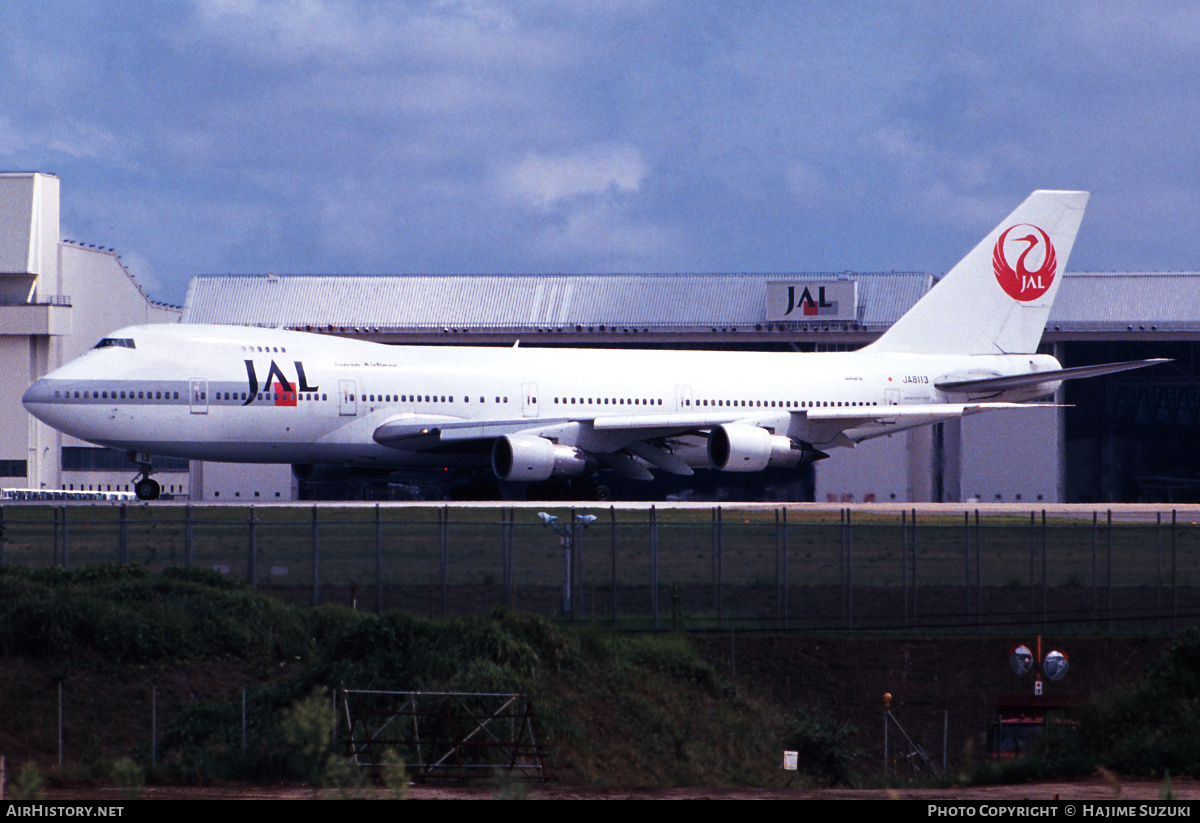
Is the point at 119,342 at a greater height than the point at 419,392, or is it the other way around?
the point at 119,342

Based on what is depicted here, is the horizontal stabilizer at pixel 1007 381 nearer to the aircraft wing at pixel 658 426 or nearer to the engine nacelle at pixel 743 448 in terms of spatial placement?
the aircraft wing at pixel 658 426

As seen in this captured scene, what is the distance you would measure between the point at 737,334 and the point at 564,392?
54.3 feet

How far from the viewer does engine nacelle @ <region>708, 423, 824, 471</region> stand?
42.6 metres

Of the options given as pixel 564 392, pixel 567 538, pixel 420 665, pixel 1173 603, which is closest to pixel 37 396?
pixel 564 392

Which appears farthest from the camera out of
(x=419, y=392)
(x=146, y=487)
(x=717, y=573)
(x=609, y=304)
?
(x=609, y=304)

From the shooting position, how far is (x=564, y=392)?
4488cm

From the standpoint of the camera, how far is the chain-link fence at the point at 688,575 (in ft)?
81.0

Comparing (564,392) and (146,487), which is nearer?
(146,487)

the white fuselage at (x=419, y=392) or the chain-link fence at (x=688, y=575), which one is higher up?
the white fuselage at (x=419, y=392)

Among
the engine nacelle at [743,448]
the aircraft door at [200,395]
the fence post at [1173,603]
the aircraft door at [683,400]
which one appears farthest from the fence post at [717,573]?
the aircraft door at [683,400]

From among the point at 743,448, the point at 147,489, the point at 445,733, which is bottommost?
the point at 445,733

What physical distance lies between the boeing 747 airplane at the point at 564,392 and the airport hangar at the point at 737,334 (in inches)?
332

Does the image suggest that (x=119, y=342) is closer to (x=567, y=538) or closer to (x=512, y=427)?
(x=512, y=427)
